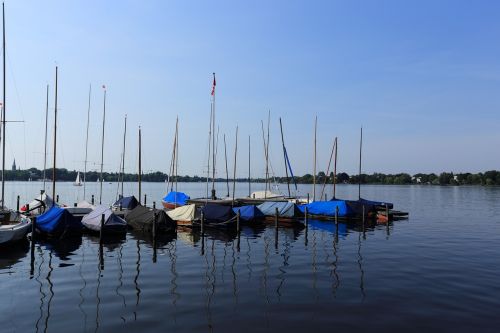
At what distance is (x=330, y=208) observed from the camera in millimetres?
44188

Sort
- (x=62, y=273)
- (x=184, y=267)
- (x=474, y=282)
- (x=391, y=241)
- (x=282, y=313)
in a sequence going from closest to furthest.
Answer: (x=282, y=313)
(x=474, y=282)
(x=62, y=273)
(x=184, y=267)
(x=391, y=241)

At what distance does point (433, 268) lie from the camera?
825 inches

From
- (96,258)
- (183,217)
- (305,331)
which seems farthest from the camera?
(183,217)

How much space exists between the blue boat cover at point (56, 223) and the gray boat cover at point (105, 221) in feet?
4.51

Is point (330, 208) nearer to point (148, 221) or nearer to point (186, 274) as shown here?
point (148, 221)

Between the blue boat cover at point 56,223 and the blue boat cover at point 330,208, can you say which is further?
the blue boat cover at point 330,208

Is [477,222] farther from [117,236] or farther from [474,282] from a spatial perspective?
[117,236]

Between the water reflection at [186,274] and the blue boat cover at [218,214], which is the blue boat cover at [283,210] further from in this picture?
the water reflection at [186,274]

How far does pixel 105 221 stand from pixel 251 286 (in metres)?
18.0

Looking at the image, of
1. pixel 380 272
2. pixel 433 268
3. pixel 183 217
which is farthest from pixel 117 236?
pixel 433 268

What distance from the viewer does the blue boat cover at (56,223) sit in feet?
95.9

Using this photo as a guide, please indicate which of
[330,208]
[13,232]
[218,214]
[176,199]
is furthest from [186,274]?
[176,199]

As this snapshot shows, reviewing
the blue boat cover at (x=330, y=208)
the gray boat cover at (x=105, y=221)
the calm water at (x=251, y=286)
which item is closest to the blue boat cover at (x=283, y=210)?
the blue boat cover at (x=330, y=208)

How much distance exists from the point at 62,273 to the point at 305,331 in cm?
1315
